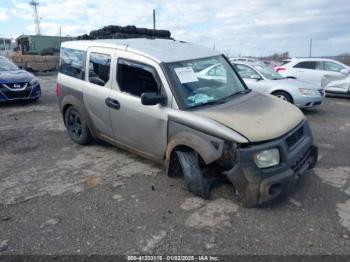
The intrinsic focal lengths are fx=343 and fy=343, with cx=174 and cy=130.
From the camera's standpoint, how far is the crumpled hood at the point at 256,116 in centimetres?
378

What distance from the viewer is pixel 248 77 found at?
9695 millimetres

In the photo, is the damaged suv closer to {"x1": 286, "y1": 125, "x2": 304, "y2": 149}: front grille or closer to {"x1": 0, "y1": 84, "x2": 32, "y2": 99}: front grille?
{"x1": 286, "y1": 125, "x2": 304, "y2": 149}: front grille

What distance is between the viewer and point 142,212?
154 inches

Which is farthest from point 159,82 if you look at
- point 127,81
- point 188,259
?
point 188,259

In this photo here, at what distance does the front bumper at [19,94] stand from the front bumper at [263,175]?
8.52 metres

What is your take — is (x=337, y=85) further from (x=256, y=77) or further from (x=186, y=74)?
(x=186, y=74)

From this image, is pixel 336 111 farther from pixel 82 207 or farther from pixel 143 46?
pixel 82 207

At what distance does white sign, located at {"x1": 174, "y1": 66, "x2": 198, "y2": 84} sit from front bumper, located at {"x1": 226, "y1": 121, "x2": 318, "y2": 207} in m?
1.33

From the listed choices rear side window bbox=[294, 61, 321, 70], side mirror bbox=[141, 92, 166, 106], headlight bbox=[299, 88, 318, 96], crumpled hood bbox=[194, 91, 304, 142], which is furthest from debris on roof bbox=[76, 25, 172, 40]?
rear side window bbox=[294, 61, 321, 70]

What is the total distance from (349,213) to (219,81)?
2.38m

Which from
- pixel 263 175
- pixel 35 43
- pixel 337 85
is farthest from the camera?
pixel 35 43

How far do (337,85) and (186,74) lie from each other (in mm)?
9671

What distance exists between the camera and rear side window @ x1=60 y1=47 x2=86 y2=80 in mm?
5758

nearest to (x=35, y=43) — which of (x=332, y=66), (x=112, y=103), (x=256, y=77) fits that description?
(x=332, y=66)
